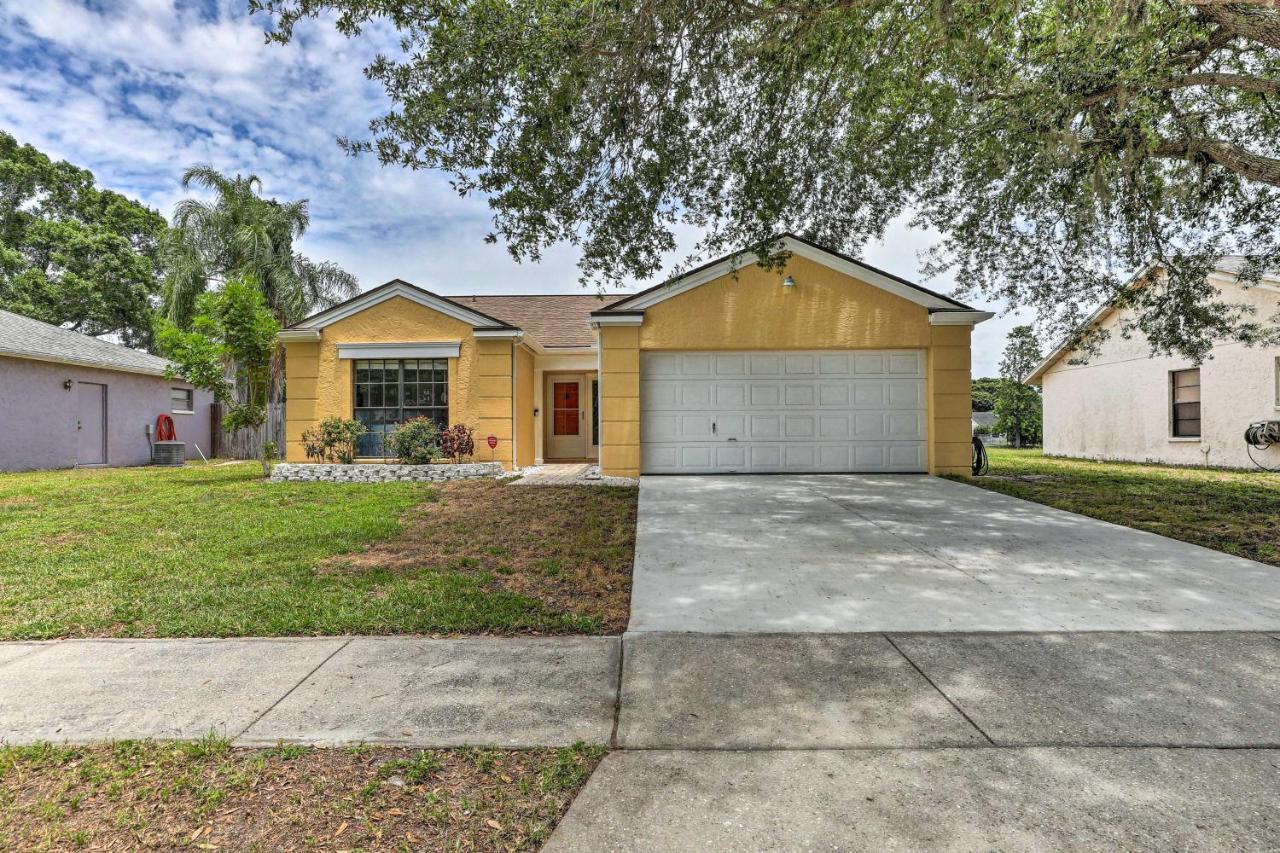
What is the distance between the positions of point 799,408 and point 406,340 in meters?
8.28

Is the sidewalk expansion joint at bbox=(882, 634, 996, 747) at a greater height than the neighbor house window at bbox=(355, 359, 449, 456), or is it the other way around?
the neighbor house window at bbox=(355, 359, 449, 456)

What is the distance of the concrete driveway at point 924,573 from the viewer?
12.7 ft

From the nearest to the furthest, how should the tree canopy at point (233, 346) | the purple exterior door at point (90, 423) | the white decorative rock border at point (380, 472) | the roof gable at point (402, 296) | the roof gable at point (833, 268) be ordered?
the roof gable at point (833, 268) → the white decorative rock border at point (380, 472) → the tree canopy at point (233, 346) → the roof gable at point (402, 296) → the purple exterior door at point (90, 423)

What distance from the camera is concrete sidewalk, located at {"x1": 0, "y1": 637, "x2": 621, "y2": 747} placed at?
2.58 meters

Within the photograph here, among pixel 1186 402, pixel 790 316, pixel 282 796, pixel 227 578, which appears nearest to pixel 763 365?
pixel 790 316

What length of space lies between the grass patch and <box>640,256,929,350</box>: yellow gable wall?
941 centimetres

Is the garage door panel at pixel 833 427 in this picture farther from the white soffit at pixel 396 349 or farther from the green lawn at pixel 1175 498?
the white soffit at pixel 396 349

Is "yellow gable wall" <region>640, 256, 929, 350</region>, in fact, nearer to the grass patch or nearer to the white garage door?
the white garage door

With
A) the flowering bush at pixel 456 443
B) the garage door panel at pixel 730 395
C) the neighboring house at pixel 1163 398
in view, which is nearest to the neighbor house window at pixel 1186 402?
the neighboring house at pixel 1163 398

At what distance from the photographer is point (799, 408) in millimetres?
11352

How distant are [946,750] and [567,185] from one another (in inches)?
251

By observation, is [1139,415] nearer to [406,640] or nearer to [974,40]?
[974,40]

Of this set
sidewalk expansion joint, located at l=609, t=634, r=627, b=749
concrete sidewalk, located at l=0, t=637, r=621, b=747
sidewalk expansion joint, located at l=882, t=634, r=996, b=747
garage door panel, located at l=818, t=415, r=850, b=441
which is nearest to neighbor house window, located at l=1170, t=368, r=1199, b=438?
garage door panel, located at l=818, t=415, r=850, b=441

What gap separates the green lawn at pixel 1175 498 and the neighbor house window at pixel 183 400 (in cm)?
2196
